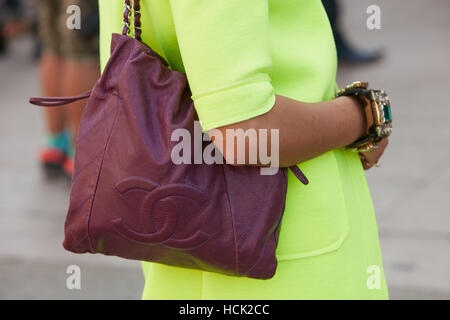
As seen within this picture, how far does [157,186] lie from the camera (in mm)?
1206

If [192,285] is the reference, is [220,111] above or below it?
above

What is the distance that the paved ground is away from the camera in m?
3.51

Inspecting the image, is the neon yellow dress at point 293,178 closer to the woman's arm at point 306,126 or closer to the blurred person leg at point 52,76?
the woman's arm at point 306,126

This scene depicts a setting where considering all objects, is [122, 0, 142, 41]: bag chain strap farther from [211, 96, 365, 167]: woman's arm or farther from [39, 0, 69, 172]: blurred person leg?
[39, 0, 69, 172]: blurred person leg

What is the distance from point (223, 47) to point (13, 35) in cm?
1055

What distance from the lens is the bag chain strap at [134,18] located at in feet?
4.13

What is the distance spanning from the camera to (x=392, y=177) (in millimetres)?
4551

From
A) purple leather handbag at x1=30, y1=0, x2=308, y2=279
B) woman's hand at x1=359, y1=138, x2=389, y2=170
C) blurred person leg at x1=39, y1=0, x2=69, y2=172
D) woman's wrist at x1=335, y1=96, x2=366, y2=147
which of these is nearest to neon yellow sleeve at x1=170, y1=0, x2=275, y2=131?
purple leather handbag at x1=30, y1=0, x2=308, y2=279

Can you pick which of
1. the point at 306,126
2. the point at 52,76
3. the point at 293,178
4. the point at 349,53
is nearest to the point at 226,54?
the point at 306,126

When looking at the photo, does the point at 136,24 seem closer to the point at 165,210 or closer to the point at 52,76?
the point at 165,210

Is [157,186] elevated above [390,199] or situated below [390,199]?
below

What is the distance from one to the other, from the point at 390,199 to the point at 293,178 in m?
3.05
